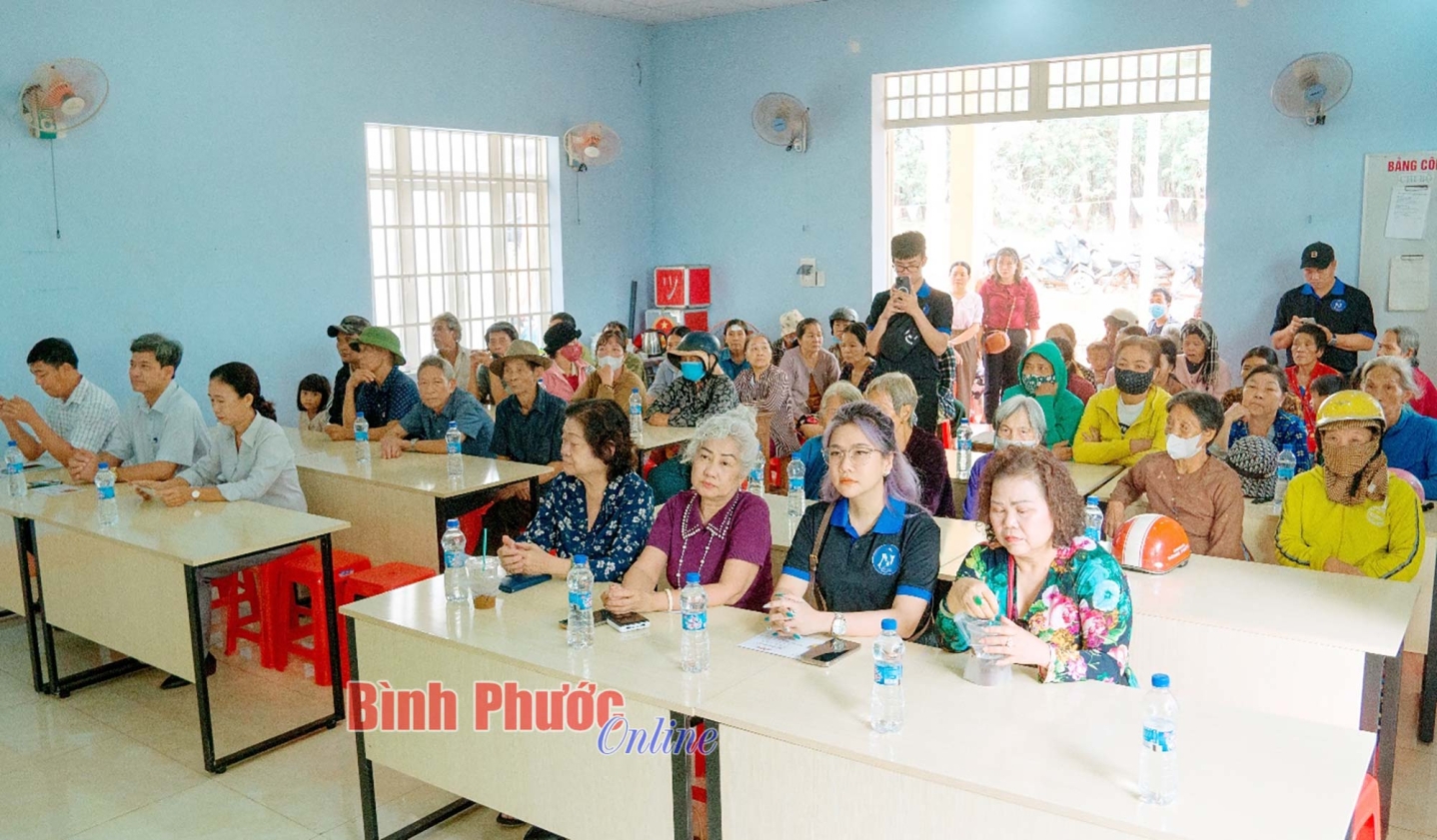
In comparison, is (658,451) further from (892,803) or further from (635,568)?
(892,803)

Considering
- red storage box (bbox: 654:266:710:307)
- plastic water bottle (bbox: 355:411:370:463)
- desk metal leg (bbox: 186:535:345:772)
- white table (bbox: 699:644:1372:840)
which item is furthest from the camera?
red storage box (bbox: 654:266:710:307)

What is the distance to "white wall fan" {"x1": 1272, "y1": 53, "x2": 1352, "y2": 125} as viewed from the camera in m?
7.68

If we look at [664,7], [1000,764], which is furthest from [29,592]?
[664,7]

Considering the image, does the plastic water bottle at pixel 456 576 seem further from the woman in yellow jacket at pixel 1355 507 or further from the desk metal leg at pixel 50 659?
the woman in yellow jacket at pixel 1355 507

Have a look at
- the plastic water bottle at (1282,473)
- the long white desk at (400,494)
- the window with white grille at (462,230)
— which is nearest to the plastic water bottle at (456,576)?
the long white desk at (400,494)

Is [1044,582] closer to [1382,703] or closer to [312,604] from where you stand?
[1382,703]

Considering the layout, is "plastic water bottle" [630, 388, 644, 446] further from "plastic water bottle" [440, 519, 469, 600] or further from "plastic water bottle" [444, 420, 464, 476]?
"plastic water bottle" [440, 519, 469, 600]

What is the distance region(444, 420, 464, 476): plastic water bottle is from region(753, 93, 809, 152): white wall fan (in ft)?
16.9

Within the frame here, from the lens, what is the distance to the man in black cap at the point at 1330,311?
7.52m

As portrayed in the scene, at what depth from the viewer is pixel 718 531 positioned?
11.5ft

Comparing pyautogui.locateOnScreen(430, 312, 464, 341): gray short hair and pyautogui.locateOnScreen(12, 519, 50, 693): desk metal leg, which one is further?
pyautogui.locateOnScreen(430, 312, 464, 341): gray short hair

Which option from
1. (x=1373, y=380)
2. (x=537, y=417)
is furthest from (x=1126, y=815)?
(x=537, y=417)

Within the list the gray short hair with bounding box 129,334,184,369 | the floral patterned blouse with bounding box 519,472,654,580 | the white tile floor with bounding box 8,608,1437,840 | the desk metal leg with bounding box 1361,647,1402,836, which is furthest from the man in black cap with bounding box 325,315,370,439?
the desk metal leg with bounding box 1361,647,1402,836

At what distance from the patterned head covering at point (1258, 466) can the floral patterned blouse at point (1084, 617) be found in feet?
7.93
